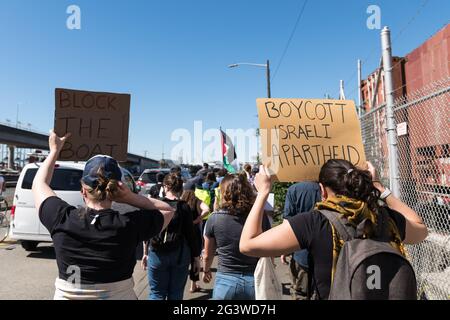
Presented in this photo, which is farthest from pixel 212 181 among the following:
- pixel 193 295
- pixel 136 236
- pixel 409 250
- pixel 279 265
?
pixel 136 236

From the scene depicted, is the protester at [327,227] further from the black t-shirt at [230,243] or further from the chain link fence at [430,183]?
the chain link fence at [430,183]

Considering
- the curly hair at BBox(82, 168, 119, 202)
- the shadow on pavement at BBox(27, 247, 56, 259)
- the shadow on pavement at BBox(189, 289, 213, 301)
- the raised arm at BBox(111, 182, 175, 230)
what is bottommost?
the shadow on pavement at BBox(189, 289, 213, 301)

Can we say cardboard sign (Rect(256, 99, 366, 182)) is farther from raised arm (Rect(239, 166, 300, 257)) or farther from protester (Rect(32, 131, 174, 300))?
protester (Rect(32, 131, 174, 300))

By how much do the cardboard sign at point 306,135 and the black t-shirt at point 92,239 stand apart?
3.60 feet

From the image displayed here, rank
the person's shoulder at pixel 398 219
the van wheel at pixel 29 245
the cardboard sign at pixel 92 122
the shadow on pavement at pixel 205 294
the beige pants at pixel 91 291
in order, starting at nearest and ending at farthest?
the person's shoulder at pixel 398 219
the beige pants at pixel 91 291
the cardboard sign at pixel 92 122
the shadow on pavement at pixel 205 294
the van wheel at pixel 29 245

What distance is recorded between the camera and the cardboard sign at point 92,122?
9.37 ft

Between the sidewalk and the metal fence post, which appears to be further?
the sidewalk

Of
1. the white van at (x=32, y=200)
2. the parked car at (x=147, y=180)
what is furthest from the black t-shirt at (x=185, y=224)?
the parked car at (x=147, y=180)

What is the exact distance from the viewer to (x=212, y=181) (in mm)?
8445

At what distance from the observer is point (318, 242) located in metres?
1.74

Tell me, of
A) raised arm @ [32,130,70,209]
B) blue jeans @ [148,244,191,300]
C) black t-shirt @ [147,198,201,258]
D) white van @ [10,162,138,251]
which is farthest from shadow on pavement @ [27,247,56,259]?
raised arm @ [32,130,70,209]

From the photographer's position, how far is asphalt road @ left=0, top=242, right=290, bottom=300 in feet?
16.9

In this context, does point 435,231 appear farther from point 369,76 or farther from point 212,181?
point 369,76
